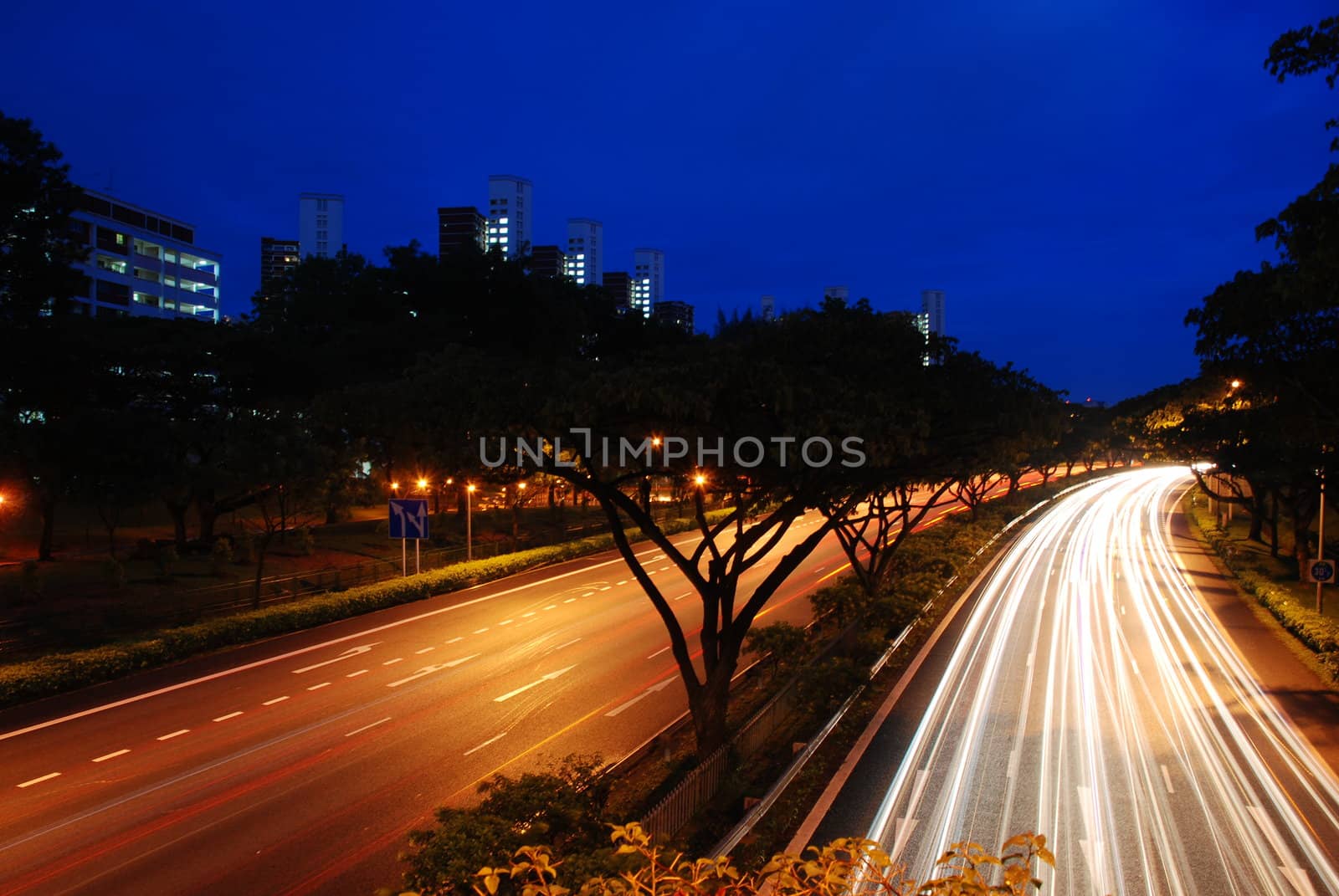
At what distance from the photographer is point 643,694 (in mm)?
13656

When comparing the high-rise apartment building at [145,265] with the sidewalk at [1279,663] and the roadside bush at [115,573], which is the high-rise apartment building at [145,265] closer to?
the roadside bush at [115,573]

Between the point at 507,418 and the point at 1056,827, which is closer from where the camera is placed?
the point at 1056,827

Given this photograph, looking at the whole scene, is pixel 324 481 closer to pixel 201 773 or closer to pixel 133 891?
pixel 201 773

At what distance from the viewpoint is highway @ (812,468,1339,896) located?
7.81 meters

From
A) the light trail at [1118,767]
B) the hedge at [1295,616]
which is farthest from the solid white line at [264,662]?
the hedge at [1295,616]

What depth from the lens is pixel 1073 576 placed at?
26.3 meters

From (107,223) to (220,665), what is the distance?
60.8 m

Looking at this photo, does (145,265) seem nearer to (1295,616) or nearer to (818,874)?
(1295,616)

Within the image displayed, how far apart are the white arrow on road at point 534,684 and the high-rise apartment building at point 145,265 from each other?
5416cm

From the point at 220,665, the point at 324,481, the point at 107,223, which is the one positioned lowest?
the point at 220,665

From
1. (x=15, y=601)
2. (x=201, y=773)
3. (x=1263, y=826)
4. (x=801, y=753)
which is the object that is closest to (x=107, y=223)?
(x=15, y=601)

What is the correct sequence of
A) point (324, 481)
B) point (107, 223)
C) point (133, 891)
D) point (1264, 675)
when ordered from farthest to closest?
point (107, 223)
point (324, 481)
point (1264, 675)
point (133, 891)

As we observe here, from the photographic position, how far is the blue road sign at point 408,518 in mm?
21922

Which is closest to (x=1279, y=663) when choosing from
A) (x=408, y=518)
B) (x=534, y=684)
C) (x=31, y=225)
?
(x=534, y=684)
